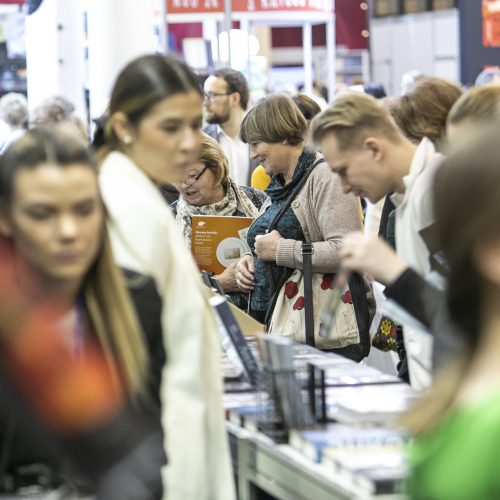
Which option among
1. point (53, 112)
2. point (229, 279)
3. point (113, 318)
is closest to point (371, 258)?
point (113, 318)

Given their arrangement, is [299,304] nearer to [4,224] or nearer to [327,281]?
[327,281]

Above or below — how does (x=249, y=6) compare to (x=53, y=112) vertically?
above

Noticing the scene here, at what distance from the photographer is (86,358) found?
235 cm

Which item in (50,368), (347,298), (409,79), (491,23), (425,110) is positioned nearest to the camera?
(50,368)

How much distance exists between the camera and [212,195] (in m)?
5.52

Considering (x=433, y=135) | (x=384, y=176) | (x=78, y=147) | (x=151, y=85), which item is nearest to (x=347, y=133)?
(x=384, y=176)

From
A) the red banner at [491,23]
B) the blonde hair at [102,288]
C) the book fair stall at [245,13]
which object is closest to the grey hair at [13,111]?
the book fair stall at [245,13]

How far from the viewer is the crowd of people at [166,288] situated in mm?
1446

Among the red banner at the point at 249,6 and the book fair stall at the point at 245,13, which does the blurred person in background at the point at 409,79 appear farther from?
the red banner at the point at 249,6

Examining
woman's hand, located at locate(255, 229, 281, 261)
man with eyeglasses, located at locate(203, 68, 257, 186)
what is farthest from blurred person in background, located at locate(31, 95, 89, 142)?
woman's hand, located at locate(255, 229, 281, 261)

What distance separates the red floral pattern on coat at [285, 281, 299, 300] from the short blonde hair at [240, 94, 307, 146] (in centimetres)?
54

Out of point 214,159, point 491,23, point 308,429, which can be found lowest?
point 308,429

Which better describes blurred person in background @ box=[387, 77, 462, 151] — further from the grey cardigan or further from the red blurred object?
the red blurred object

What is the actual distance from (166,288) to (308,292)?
2.10 metres
